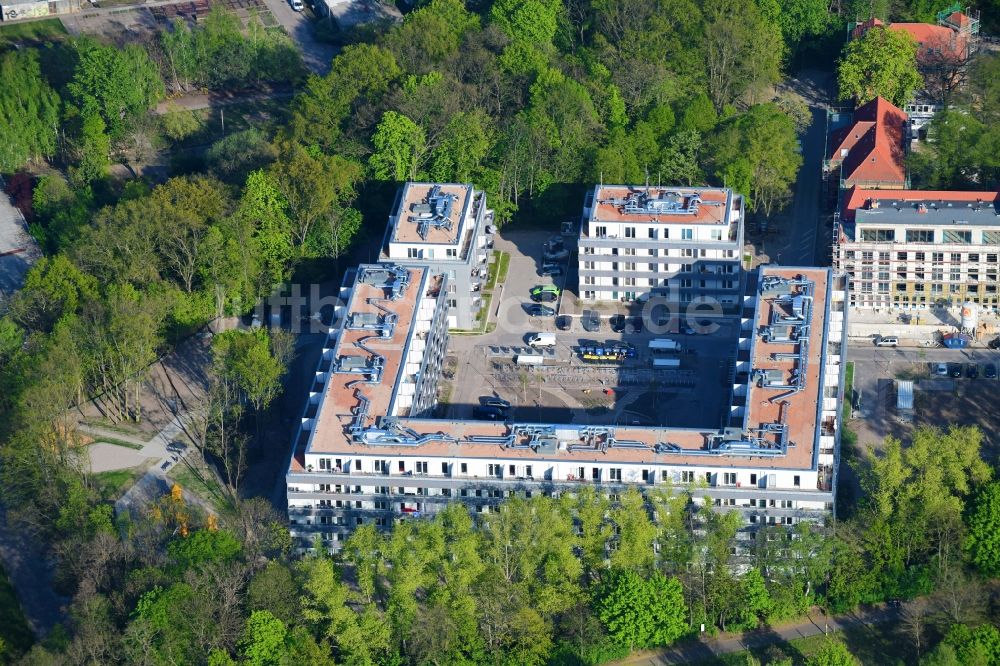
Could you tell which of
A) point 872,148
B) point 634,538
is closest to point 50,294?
point 634,538

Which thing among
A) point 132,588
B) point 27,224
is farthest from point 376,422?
point 27,224

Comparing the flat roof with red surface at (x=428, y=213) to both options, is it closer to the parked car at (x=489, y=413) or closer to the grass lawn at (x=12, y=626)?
the parked car at (x=489, y=413)

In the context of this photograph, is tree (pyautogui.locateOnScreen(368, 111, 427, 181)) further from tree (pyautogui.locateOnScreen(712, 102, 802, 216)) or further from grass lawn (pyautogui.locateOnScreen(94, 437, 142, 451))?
grass lawn (pyautogui.locateOnScreen(94, 437, 142, 451))

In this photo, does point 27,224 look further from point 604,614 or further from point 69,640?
point 604,614

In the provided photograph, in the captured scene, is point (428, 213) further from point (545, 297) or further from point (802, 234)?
Result: point (802, 234)

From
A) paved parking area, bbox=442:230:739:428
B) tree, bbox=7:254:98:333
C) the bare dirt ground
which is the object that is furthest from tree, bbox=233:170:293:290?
the bare dirt ground

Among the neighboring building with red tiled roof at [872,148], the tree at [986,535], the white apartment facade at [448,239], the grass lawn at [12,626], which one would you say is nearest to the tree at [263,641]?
the grass lawn at [12,626]
